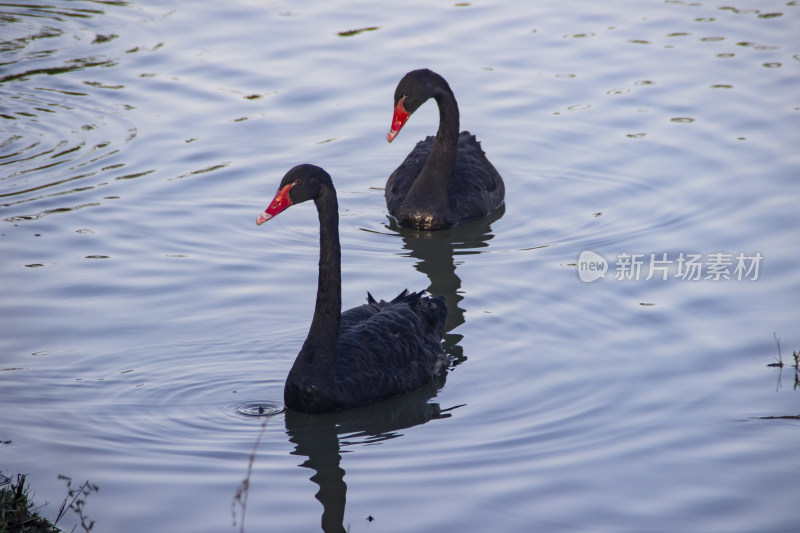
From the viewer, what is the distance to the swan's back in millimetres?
8359

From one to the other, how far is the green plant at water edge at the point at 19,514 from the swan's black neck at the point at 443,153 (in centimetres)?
636

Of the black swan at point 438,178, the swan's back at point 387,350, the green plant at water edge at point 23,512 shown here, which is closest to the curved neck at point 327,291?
the swan's back at point 387,350

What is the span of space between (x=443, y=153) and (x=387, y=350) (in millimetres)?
4377

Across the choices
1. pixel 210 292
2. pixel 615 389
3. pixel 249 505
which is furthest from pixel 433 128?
pixel 249 505

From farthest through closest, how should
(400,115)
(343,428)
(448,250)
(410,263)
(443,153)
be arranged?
(443,153)
(400,115)
(448,250)
(410,263)
(343,428)

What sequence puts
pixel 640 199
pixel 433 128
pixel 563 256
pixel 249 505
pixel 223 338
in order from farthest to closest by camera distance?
1. pixel 433 128
2. pixel 640 199
3. pixel 563 256
4. pixel 223 338
5. pixel 249 505

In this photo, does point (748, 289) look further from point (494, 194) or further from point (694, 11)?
point (694, 11)

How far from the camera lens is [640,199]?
1216 cm

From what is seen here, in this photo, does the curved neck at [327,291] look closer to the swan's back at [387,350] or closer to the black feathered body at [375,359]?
the black feathered body at [375,359]

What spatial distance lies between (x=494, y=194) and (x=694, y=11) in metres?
7.28

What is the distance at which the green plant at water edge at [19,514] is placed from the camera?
20.6 feet

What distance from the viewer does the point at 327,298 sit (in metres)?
8.30

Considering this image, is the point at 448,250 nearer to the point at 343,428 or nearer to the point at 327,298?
the point at 327,298

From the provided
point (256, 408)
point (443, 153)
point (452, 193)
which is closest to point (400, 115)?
point (443, 153)
